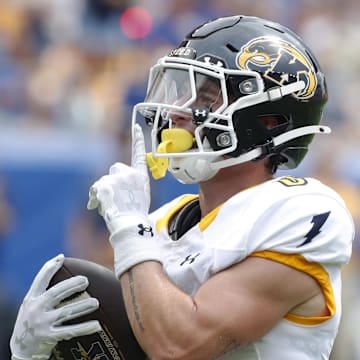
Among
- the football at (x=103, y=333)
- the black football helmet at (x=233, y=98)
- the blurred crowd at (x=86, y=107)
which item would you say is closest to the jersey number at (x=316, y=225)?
the black football helmet at (x=233, y=98)

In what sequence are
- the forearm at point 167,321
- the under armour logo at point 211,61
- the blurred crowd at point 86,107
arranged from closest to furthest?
the forearm at point 167,321
the under armour logo at point 211,61
the blurred crowd at point 86,107

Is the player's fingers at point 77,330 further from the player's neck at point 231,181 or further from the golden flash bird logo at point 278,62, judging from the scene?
the golden flash bird logo at point 278,62

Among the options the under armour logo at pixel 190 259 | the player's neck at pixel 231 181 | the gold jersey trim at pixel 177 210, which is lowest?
the under armour logo at pixel 190 259

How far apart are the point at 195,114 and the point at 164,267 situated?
355 millimetres

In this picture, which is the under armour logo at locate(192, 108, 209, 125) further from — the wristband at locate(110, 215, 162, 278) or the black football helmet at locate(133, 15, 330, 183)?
the wristband at locate(110, 215, 162, 278)

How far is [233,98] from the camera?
2.39 metres

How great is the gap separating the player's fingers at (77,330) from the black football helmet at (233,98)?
40 cm

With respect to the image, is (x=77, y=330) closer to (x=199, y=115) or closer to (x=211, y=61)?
(x=199, y=115)

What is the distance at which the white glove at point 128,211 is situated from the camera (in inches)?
88.7

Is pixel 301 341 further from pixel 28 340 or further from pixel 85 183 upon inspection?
pixel 85 183

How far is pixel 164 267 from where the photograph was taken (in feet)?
7.66

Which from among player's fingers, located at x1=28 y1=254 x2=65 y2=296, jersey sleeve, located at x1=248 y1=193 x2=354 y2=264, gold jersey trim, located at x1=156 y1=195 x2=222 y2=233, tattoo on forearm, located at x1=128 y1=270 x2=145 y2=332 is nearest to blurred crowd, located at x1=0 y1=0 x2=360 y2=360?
gold jersey trim, located at x1=156 y1=195 x2=222 y2=233

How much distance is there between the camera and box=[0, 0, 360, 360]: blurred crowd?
579 centimetres

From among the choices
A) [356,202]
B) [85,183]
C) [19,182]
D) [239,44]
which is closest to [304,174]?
[356,202]
